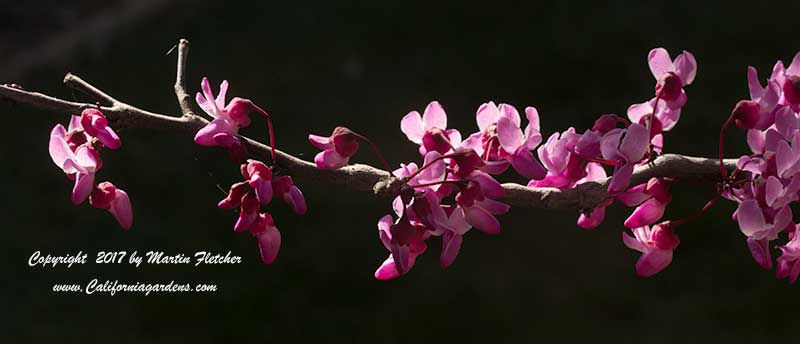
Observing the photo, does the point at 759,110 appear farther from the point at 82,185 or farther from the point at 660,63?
the point at 82,185

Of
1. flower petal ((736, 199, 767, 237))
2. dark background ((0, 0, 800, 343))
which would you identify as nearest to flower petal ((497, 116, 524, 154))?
flower petal ((736, 199, 767, 237))

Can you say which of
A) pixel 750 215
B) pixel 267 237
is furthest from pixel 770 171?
pixel 267 237

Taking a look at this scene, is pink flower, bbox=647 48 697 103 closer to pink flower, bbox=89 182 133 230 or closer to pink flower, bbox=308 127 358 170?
pink flower, bbox=308 127 358 170

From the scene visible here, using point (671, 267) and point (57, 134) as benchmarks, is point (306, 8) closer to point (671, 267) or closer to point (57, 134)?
point (671, 267)

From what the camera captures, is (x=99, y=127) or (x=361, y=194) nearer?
(x=99, y=127)

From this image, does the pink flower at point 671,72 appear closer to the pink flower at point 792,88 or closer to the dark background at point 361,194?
the pink flower at point 792,88

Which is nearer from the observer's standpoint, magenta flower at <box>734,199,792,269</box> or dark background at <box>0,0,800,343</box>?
magenta flower at <box>734,199,792,269</box>
